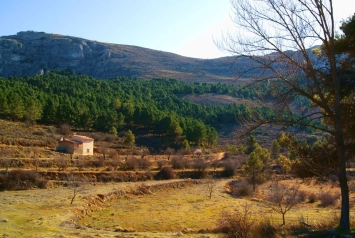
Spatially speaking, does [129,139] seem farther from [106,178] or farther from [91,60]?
[91,60]

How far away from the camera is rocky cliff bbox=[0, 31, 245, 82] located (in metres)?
159

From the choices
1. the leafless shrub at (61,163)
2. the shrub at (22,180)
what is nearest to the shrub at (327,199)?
the shrub at (22,180)

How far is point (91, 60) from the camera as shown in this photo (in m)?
178

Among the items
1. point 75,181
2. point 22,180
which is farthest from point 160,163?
point 22,180

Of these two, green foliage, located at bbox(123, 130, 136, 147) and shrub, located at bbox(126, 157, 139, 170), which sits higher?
green foliage, located at bbox(123, 130, 136, 147)

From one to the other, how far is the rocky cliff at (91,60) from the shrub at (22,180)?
383ft

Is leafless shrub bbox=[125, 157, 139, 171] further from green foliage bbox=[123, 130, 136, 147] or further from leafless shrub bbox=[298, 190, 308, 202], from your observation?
leafless shrub bbox=[298, 190, 308, 202]

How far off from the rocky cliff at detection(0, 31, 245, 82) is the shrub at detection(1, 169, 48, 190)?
4596 inches

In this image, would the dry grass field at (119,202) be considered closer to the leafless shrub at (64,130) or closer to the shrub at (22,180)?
the shrub at (22,180)

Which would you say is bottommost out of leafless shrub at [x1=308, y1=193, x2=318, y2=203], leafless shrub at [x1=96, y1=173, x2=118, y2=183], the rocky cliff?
leafless shrub at [x1=308, y1=193, x2=318, y2=203]

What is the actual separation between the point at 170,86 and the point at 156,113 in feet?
170

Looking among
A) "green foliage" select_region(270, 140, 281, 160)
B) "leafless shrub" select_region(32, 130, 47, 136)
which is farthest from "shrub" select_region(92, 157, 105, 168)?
"green foliage" select_region(270, 140, 281, 160)

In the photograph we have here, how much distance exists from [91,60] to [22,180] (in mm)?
150562

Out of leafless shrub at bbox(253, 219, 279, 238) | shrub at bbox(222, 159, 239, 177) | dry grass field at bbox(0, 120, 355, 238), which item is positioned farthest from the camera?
shrub at bbox(222, 159, 239, 177)
